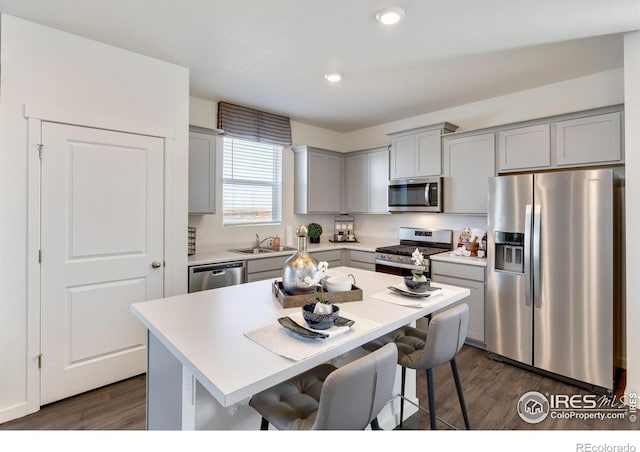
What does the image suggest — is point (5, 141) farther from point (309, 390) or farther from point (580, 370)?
point (580, 370)

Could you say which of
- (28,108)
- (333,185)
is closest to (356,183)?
(333,185)

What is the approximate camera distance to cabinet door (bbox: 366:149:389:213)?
441 cm

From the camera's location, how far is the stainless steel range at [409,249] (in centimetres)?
376

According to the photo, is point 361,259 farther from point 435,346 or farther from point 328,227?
point 435,346

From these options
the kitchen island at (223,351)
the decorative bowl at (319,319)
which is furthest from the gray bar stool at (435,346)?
the decorative bowl at (319,319)

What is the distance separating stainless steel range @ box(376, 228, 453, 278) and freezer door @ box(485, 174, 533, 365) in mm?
726

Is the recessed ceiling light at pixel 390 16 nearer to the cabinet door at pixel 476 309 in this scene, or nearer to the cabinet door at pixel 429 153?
the cabinet door at pixel 429 153

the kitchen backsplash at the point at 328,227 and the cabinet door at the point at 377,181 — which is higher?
the cabinet door at the point at 377,181

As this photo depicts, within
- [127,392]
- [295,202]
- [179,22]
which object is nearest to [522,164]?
[295,202]

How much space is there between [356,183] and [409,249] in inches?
52.0

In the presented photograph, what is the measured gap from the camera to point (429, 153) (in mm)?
3877

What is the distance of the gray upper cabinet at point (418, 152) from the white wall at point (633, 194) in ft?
5.34

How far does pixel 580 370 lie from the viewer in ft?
8.35
